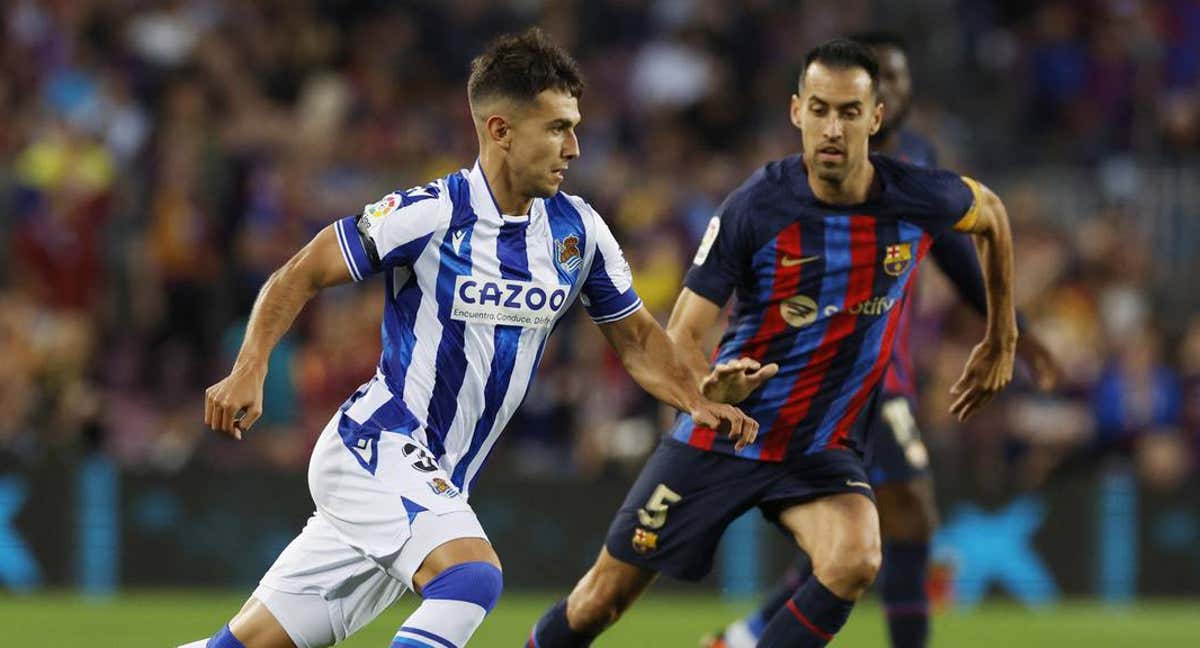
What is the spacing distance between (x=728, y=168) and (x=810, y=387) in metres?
7.58

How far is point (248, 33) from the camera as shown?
15359 millimetres

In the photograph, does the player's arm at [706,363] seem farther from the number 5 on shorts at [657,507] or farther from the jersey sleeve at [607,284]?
the number 5 on shorts at [657,507]

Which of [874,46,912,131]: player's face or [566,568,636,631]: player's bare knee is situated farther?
[874,46,912,131]: player's face

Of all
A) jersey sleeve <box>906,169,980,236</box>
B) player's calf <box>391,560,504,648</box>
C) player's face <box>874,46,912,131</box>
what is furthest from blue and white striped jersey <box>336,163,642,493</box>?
player's face <box>874,46,912,131</box>

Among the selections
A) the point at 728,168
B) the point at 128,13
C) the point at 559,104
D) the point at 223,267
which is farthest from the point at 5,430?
the point at 559,104

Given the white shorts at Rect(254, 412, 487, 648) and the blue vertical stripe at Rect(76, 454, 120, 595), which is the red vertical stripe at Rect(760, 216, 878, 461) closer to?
the white shorts at Rect(254, 412, 487, 648)

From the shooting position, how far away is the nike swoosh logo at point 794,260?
705cm

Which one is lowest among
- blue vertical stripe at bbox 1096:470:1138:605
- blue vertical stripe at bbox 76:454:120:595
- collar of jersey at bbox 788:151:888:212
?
blue vertical stripe at bbox 1096:470:1138:605

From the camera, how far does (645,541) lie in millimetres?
7141

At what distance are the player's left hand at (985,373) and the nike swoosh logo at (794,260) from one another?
0.75m

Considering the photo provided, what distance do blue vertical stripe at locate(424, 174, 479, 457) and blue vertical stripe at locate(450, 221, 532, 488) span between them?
0.32 feet

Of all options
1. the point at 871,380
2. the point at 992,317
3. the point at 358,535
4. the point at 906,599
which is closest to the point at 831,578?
the point at 871,380

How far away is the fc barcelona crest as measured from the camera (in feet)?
23.3

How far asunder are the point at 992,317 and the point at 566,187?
6765mm
